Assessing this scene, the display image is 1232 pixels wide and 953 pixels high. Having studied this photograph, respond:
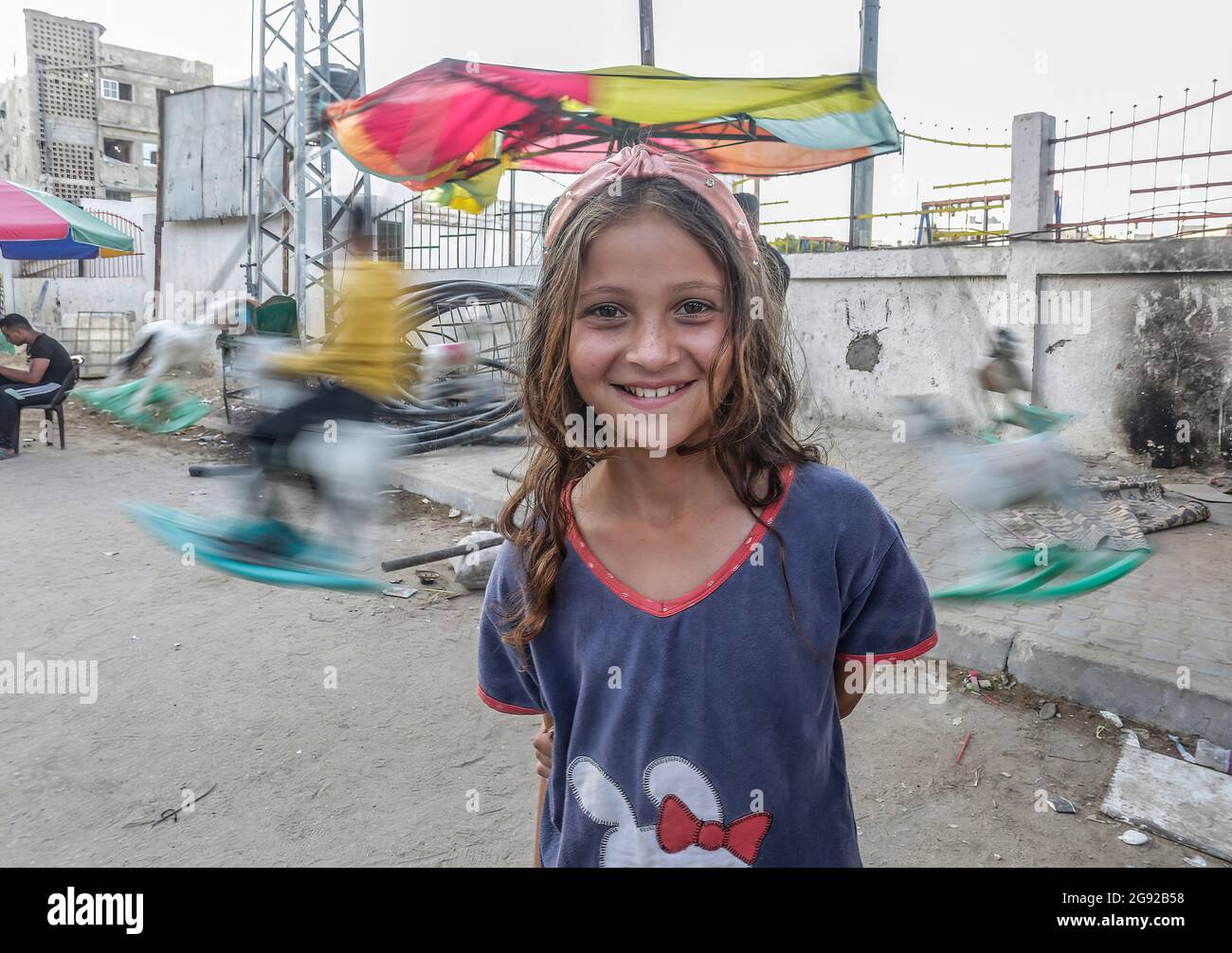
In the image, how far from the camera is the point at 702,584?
100cm

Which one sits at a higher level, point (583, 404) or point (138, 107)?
point (138, 107)

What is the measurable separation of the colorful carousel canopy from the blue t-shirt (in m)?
2.67

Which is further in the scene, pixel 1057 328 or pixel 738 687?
pixel 1057 328

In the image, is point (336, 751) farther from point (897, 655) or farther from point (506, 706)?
point (897, 655)

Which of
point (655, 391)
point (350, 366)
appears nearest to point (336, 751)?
point (350, 366)

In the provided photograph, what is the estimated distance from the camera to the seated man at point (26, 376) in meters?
7.87

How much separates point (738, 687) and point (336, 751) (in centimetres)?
236

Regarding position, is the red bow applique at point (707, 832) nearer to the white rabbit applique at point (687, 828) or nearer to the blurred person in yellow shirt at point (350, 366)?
the white rabbit applique at point (687, 828)

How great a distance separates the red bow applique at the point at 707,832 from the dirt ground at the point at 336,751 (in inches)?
60.0

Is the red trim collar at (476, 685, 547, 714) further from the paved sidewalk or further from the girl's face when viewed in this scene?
the paved sidewalk

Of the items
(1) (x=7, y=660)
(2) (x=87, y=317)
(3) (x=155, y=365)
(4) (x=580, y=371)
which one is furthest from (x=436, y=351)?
(2) (x=87, y=317)

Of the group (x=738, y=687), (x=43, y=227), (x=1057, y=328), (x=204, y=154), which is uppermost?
(x=204, y=154)

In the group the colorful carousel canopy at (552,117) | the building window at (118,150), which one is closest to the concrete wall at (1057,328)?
the colorful carousel canopy at (552,117)

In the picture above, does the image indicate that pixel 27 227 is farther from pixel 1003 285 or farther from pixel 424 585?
pixel 1003 285
